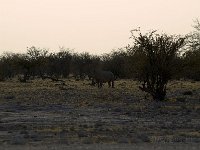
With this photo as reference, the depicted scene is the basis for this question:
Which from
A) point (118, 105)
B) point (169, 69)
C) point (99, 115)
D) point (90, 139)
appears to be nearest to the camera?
point (90, 139)

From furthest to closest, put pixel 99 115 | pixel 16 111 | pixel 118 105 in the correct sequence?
pixel 118 105
pixel 16 111
pixel 99 115

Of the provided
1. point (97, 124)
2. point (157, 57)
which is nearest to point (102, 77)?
point (157, 57)

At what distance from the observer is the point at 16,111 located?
25031mm

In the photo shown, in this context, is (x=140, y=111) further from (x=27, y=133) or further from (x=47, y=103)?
(x=27, y=133)

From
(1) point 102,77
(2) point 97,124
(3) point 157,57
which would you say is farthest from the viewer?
(1) point 102,77

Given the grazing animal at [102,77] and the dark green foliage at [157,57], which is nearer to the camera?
the dark green foliage at [157,57]

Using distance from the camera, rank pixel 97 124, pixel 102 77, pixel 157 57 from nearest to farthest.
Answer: pixel 97 124 < pixel 157 57 < pixel 102 77

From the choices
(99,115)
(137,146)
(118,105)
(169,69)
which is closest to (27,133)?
(137,146)

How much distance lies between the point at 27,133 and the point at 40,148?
3.07 meters

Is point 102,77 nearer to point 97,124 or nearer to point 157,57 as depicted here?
point 157,57

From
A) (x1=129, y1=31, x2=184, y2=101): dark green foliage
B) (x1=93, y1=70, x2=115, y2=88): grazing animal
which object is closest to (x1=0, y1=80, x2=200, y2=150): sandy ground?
(x1=129, y1=31, x2=184, y2=101): dark green foliage

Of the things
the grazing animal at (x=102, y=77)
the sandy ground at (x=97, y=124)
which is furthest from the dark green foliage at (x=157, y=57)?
the grazing animal at (x=102, y=77)

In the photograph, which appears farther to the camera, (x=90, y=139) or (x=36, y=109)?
(x=36, y=109)

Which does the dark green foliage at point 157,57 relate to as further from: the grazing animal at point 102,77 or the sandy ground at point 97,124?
the grazing animal at point 102,77
